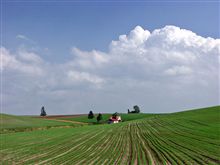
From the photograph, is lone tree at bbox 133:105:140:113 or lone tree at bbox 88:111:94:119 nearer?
lone tree at bbox 88:111:94:119

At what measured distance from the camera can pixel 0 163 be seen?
25.2m

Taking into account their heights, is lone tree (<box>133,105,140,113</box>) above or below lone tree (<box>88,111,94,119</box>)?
above

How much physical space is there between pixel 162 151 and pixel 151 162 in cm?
567

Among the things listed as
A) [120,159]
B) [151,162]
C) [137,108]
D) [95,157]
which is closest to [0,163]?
[95,157]

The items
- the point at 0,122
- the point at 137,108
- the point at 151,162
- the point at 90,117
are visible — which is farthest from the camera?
the point at 137,108

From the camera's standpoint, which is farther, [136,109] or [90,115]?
[136,109]

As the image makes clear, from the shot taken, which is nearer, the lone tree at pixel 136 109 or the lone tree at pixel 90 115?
the lone tree at pixel 90 115

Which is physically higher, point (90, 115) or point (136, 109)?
point (136, 109)

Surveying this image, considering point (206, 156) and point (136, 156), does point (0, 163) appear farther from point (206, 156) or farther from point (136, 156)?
point (206, 156)

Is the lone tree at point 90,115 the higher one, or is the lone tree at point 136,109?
the lone tree at point 136,109

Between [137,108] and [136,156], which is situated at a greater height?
[137,108]

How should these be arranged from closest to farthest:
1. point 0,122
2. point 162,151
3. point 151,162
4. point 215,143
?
point 151,162 → point 162,151 → point 215,143 → point 0,122

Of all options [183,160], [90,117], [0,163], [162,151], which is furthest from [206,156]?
[90,117]

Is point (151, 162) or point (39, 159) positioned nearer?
point (151, 162)
